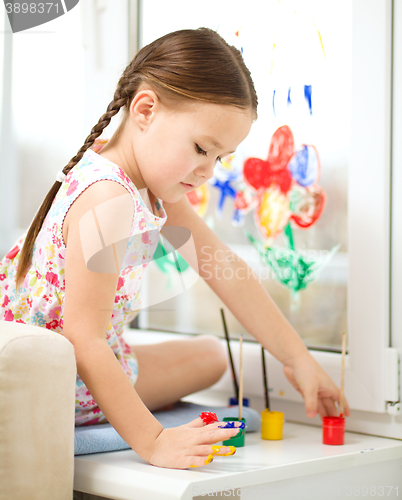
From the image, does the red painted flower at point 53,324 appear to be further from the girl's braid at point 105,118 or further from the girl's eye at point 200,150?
the girl's eye at point 200,150

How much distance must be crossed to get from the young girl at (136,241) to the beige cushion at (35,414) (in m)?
0.07

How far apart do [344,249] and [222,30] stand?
0.57 metres

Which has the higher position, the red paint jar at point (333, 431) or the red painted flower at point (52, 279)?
the red painted flower at point (52, 279)

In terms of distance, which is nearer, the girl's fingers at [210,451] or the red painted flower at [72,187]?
the girl's fingers at [210,451]

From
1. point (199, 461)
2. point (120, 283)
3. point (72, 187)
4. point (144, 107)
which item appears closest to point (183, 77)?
point (144, 107)

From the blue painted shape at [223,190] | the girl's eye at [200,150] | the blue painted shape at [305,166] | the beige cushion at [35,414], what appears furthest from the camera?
the blue painted shape at [223,190]

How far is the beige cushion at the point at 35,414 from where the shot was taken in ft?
2.08

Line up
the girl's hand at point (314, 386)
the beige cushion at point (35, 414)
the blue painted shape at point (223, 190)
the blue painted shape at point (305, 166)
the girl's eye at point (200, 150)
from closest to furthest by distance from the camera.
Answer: the beige cushion at point (35, 414), the girl's eye at point (200, 150), the girl's hand at point (314, 386), the blue painted shape at point (305, 166), the blue painted shape at point (223, 190)

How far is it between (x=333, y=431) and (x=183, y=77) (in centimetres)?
64

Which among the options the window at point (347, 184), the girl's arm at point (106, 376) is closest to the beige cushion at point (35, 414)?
the girl's arm at point (106, 376)

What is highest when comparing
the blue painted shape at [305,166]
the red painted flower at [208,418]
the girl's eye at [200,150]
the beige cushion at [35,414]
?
the girl's eye at [200,150]

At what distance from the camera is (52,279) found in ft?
2.87

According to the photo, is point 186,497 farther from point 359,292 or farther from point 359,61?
point 359,61

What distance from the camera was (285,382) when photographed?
3.65 feet
